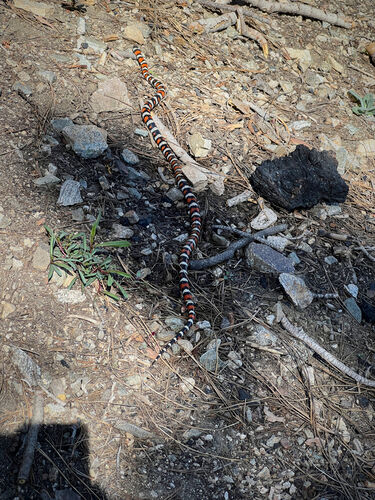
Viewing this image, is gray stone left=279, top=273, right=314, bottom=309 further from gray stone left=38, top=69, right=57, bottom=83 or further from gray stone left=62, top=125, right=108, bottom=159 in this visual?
gray stone left=38, top=69, right=57, bottom=83

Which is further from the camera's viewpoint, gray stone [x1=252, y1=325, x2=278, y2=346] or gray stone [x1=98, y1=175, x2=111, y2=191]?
gray stone [x1=98, y1=175, x2=111, y2=191]

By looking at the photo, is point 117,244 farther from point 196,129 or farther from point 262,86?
point 262,86

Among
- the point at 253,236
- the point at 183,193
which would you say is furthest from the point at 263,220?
the point at 183,193

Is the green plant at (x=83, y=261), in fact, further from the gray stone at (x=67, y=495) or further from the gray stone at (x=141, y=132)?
the gray stone at (x=141, y=132)

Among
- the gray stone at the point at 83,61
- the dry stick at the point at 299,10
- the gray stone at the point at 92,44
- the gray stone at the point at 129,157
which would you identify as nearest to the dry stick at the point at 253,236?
the gray stone at the point at 129,157

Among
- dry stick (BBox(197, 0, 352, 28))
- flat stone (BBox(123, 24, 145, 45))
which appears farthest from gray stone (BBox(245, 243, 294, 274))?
dry stick (BBox(197, 0, 352, 28))

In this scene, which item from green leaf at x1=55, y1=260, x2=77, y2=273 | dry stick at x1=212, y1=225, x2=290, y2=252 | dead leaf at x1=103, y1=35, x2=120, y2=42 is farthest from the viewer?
dead leaf at x1=103, y1=35, x2=120, y2=42
